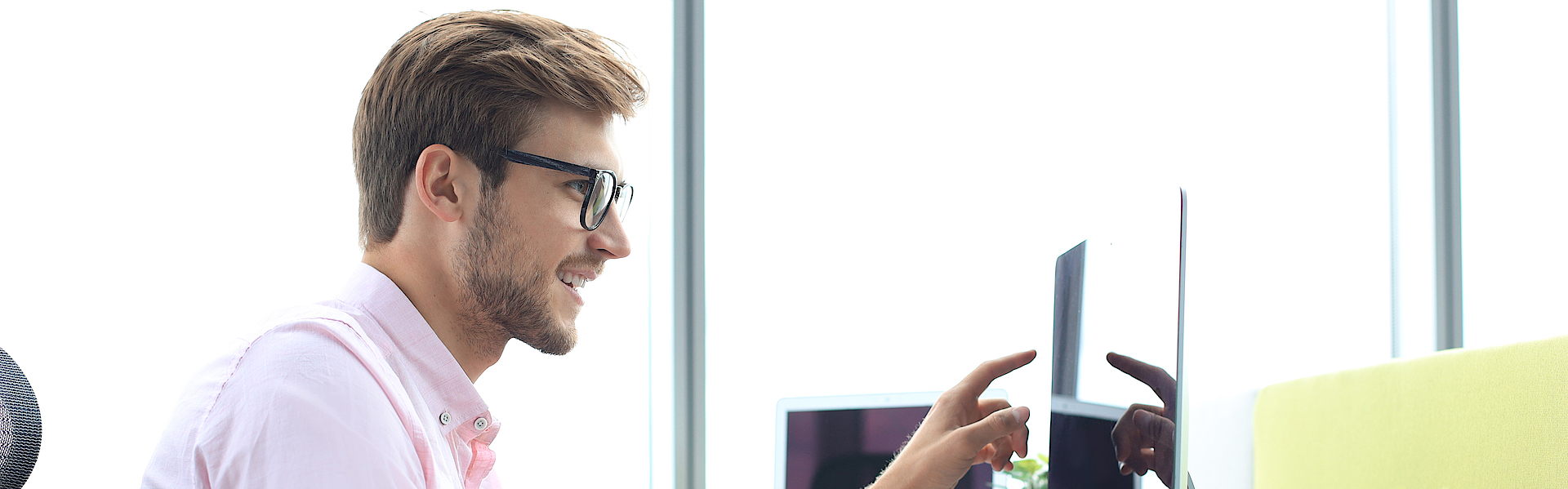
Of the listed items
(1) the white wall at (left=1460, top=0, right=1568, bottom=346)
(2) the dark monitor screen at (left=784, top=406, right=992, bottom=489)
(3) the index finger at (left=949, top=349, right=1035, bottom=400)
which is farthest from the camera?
(1) the white wall at (left=1460, top=0, right=1568, bottom=346)

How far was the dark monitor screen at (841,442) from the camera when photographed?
167 cm

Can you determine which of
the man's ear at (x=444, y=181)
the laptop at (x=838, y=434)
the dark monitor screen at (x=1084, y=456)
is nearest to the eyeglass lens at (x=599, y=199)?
the man's ear at (x=444, y=181)

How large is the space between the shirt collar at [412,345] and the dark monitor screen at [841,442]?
3.07ft

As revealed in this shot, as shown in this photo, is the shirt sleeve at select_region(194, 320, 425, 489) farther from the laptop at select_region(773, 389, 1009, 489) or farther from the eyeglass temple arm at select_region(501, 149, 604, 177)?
the laptop at select_region(773, 389, 1009, 489)

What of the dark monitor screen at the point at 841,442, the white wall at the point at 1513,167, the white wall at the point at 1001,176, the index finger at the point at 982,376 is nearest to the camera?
the index finger at the point at 982,376

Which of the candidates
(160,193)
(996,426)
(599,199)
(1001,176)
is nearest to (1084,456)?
(996,426)

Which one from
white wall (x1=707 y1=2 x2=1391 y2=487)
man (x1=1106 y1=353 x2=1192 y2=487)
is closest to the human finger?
man (x1=1106 y1=353 x2=1192 y2=487)

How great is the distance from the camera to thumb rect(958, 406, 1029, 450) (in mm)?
856

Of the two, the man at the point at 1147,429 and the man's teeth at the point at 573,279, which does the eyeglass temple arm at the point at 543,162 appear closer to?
the man's teeth at the point at 573,279

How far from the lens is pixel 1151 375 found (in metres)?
0.63

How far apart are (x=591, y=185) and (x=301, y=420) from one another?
39 cm

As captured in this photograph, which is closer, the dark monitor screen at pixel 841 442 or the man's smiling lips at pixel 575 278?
the man's smiling lips at pixel 575 278

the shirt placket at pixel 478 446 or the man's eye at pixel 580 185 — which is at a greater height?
the man's eye at pixel 580 185

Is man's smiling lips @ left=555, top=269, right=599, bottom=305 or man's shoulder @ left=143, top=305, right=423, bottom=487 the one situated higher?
man's smiling lips @ left=555, top=269, right=599, bottom=305
